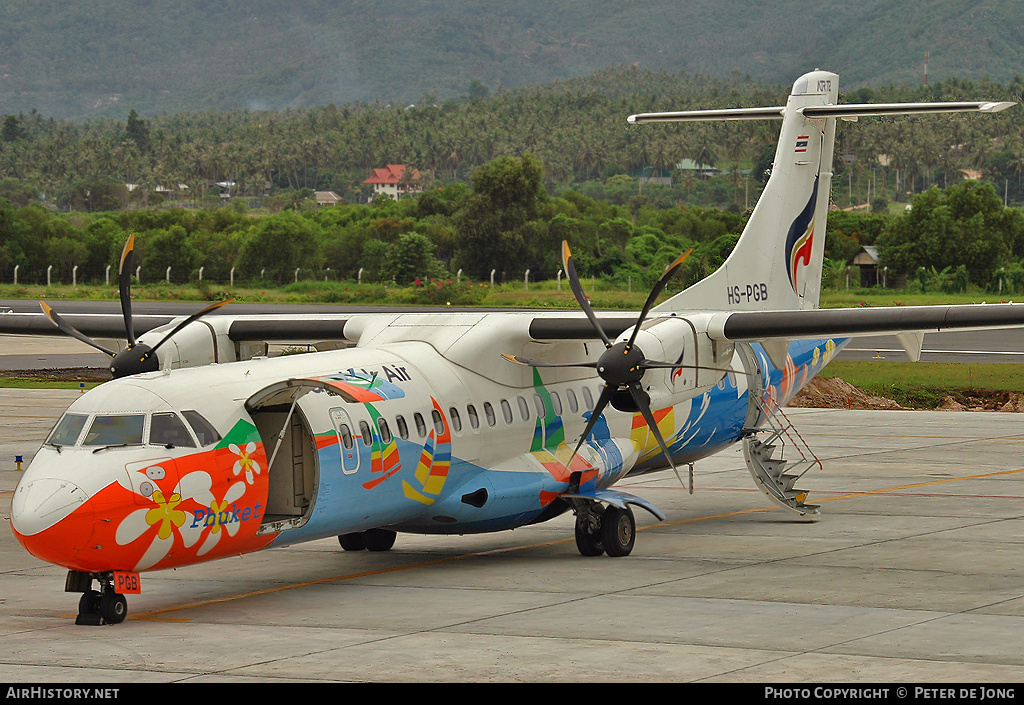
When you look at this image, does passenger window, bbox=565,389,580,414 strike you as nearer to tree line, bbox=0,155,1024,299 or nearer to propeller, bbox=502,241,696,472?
propeller, bbox=502,241,696,472

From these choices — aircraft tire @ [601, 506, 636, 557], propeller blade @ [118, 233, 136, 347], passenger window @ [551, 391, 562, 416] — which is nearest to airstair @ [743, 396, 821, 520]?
aircraft tire @ [601, 506, 636, 557]

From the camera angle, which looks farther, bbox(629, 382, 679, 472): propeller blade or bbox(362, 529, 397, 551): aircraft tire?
bbox(362, 529, 397, 551): aircraft tire

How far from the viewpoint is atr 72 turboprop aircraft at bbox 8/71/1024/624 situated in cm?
1343

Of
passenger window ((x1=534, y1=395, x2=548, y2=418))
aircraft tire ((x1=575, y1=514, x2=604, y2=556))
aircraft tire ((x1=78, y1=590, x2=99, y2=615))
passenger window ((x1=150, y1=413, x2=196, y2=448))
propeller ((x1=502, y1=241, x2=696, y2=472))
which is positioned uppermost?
propeller ((x1=502, y1=241, x2=696, y2=472))

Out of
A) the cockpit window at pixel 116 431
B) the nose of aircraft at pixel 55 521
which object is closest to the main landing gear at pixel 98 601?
the nose of aircraft at pixel 55 521

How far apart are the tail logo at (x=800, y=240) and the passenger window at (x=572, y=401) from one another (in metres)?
6.32

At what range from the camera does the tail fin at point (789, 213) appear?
22344 millimetres

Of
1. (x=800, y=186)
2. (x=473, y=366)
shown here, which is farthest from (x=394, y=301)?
(x=473, y=366)

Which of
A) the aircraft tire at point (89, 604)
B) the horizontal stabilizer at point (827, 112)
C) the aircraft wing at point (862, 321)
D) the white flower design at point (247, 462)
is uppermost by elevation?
the horizontal stabilizer at point (827, 112)

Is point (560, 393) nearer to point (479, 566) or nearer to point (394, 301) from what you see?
point (479, 566)

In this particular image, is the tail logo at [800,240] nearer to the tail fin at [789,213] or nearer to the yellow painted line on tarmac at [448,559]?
the tail fin at [789,213]

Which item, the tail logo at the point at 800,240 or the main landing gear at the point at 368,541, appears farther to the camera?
the tail logo at the point at 800,240

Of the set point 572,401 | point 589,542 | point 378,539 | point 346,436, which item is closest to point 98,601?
point 346,436
